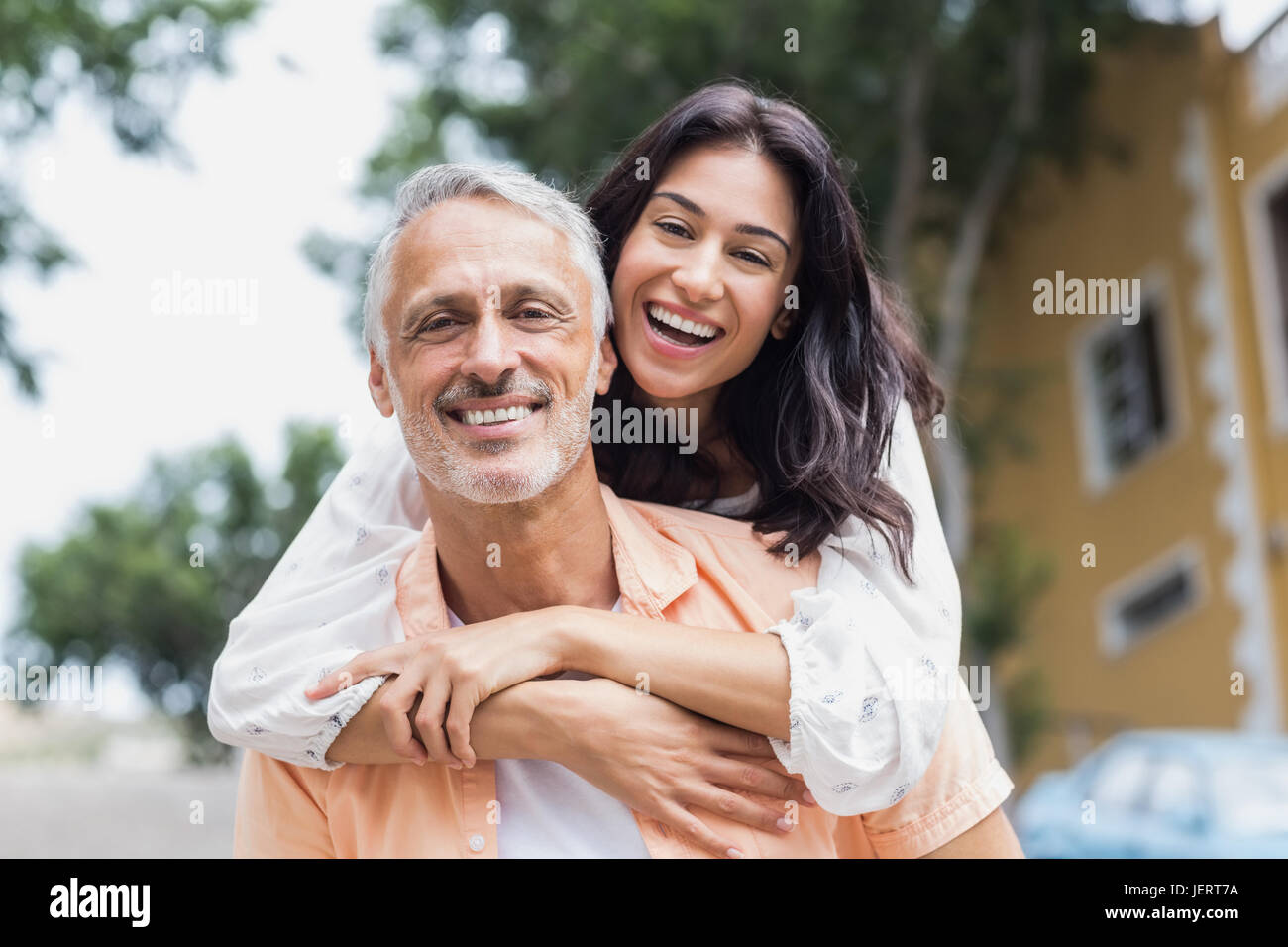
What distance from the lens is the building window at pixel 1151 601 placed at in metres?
14.1

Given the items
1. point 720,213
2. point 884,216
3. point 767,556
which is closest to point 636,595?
point 767,556

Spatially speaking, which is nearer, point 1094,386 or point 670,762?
point 670,762

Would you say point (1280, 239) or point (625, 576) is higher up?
point (1280, 239)

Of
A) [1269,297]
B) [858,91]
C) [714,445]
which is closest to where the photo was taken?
[714,445]

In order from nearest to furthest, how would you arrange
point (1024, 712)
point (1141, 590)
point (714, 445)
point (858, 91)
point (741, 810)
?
point (741, 810), point (714, 445), point (1024, 712), point (858, 91), point (1141, 590)

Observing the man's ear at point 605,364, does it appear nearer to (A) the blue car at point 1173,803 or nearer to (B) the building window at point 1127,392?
(A) the blue car at point 1173,803

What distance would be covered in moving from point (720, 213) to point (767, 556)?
66 cm

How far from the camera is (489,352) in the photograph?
98.6 inches

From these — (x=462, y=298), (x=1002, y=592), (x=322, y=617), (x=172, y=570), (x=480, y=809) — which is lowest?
(x=480, y=809)

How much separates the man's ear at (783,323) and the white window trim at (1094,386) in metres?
11.9

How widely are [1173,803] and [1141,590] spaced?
7.84 metres

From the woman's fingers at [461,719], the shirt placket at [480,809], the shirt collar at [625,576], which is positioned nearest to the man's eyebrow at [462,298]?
the shirt collar at [625,576]

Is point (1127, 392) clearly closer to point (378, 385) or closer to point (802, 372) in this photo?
point (802, 372)

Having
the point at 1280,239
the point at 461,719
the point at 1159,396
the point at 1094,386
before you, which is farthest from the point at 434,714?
the point at 1094,386
